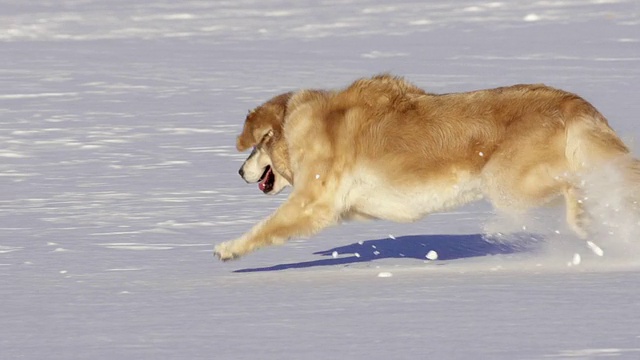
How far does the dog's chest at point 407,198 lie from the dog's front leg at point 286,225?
0.59 ft

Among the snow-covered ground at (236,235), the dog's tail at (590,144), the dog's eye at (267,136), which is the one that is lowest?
the snow-covered ground at (236,235)

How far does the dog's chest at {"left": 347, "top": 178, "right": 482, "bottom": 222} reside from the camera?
6621 mm

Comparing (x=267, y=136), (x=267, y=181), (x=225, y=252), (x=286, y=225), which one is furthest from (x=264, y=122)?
(x=225, y=252)

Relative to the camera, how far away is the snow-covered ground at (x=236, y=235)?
4730 millimetres

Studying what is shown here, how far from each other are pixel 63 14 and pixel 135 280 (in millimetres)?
19707

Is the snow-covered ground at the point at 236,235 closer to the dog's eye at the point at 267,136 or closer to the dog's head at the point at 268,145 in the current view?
the dog's head at the point at 268,145

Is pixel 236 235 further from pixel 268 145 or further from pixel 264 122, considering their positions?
pixel 264 122

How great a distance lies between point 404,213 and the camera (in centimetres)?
683

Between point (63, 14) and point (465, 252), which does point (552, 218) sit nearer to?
point (465, 252)

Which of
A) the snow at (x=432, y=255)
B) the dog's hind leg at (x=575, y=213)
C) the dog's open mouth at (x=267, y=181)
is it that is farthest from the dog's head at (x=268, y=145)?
the dog's hind leg at (x=575, y=213)

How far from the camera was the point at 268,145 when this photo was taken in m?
7.18

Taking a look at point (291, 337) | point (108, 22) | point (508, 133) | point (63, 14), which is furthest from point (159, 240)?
point (63, 14)

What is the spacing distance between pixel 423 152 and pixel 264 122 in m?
1.02

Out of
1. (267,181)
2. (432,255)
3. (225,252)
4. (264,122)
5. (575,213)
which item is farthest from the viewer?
(267,181)
